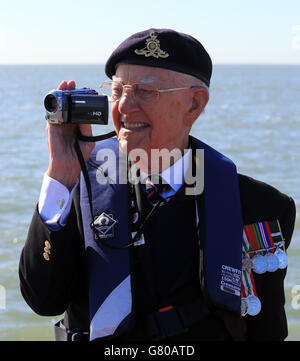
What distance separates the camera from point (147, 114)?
279 centimetres

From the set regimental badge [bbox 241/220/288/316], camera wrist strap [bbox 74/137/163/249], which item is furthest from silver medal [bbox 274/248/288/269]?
camera wrist strap [bbox 74/137/163/249]

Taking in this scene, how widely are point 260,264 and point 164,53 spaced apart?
36.3 inches

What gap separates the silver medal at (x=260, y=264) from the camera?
293 centimetres

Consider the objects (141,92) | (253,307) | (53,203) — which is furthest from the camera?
(253,307)

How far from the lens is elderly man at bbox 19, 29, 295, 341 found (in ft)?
8.91

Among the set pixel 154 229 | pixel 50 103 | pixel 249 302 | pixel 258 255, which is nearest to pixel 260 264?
pixel 258 255

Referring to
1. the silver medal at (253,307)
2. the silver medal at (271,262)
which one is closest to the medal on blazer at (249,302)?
the silver medal at (253,307)

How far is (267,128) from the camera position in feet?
65.1

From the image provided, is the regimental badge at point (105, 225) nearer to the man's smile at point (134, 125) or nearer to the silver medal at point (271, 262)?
the man's smile at point (134, 125)

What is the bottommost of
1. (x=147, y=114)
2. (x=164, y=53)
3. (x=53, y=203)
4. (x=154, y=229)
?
(x=154, y=229)

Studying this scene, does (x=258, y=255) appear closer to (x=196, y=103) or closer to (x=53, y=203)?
(x=196, y=103)

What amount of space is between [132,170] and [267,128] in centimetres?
1724

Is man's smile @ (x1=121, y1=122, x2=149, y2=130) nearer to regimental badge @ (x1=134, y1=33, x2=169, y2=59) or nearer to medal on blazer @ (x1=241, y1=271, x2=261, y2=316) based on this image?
regimental badge @ (x1=134, y1=33, x2=169, y2=59)
